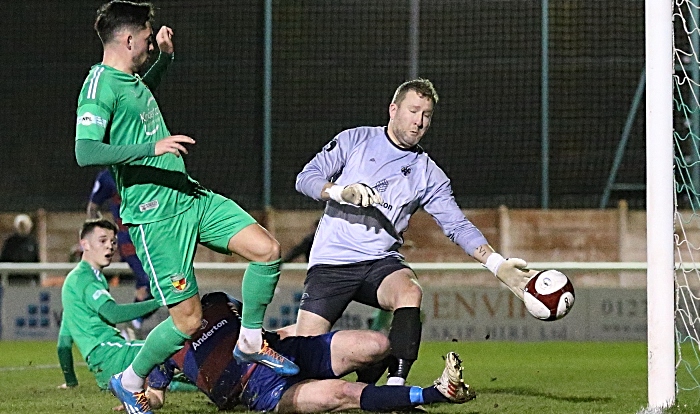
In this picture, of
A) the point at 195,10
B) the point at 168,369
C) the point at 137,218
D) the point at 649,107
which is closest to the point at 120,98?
the point at 137,218

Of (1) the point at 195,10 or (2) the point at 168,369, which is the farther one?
(1) the point at 195,10

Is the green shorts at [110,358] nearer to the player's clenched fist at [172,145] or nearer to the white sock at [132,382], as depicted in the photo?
the white sock at [132,382]

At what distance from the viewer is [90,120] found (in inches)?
210

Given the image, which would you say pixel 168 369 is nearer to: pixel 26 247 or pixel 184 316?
pixel 184 316

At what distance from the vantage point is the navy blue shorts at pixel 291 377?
18.4 ft

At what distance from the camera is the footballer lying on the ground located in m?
5.44

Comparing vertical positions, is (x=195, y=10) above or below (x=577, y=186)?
above

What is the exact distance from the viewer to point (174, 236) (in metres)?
5.59

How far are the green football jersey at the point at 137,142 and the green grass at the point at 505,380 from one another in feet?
3.97

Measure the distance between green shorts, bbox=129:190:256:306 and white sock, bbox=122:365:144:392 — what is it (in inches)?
14.9

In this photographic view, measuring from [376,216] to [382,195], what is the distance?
13cm

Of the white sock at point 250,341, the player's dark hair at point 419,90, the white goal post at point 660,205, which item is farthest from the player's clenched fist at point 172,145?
the white goal post at point 660,205

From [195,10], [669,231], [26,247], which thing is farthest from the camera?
[195,10]

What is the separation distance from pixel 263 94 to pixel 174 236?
11.5 metres
